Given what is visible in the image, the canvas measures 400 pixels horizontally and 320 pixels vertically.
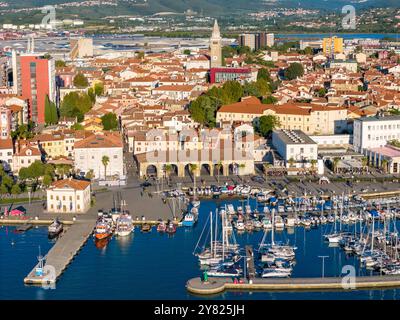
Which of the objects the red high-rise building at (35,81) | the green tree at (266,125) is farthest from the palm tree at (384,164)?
the red high-rise building at (35,81)

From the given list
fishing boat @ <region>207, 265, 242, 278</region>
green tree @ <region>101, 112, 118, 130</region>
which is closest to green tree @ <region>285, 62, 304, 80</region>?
green tree @ <region>101, 112, 118, 130</region>

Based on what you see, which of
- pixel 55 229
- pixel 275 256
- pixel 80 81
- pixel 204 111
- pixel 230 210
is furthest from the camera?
pixel 80 81

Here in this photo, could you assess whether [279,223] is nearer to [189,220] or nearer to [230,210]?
[230,210]

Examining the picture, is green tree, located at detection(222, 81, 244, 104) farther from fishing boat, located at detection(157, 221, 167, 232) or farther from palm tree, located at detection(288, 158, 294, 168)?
fishing boat, located at detection(157, 221, 167, 232)

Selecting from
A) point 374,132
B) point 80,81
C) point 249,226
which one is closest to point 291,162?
point 374,132

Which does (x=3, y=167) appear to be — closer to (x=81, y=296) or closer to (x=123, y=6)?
(x=81, y=296)

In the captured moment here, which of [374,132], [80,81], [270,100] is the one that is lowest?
[374,132]

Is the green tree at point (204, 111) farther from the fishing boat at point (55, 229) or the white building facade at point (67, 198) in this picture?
the fishing boat at point (55, 229)
